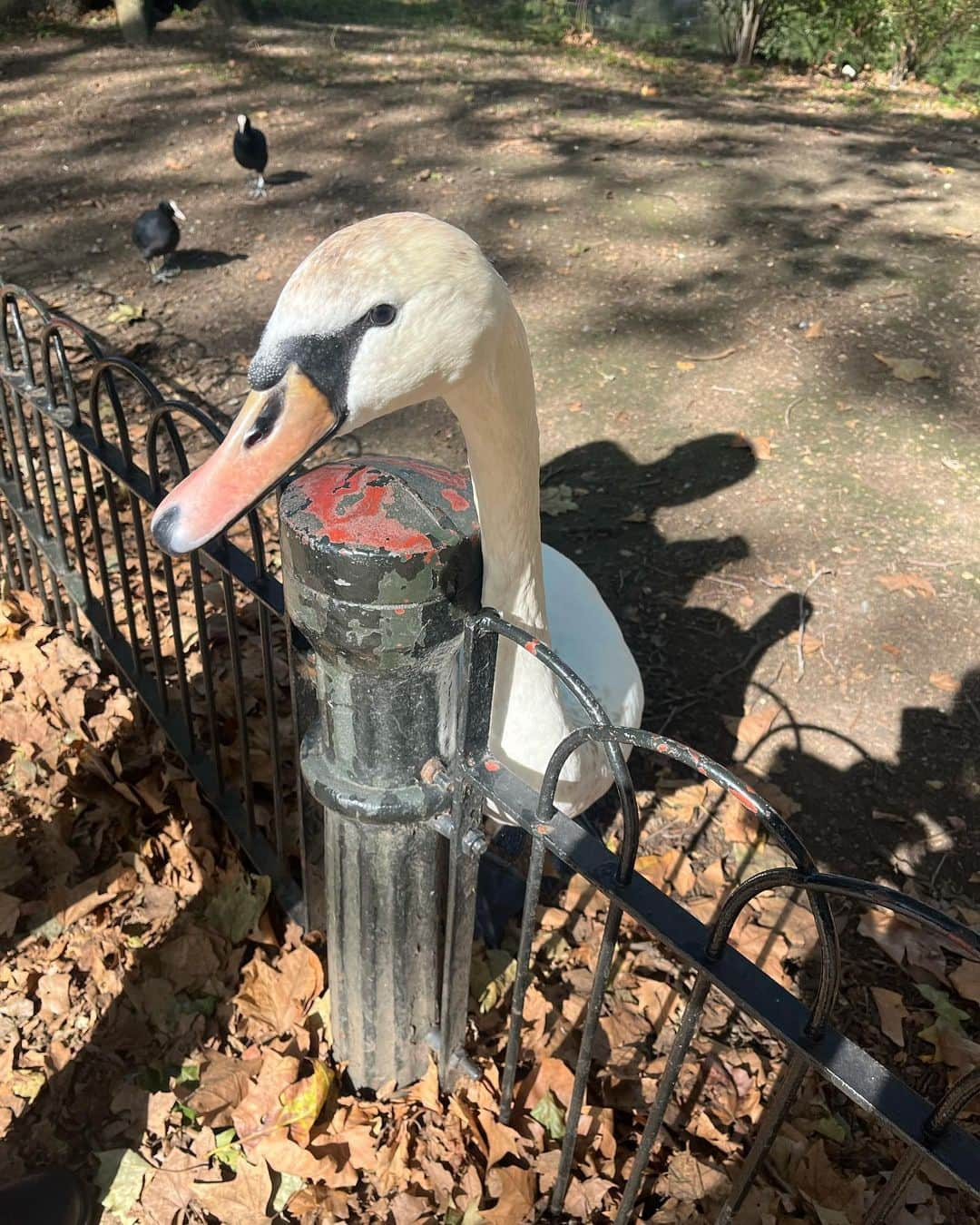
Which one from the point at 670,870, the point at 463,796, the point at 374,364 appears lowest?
the point at 670,870

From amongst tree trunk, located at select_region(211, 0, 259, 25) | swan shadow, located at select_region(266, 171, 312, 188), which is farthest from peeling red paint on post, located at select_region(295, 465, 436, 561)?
tree trunk, located at select_region(211, 0, 259, 25)

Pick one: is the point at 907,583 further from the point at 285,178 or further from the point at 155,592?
the point at 285,178

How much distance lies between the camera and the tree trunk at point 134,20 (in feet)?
36.4

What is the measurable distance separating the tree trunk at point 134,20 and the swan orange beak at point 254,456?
12466 millimetres

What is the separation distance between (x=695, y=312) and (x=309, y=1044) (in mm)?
4797

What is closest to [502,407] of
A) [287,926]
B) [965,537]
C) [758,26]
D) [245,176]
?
[287,926]

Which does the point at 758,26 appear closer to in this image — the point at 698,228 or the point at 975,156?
the point at 975,156

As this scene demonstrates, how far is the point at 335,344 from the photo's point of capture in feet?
4.44

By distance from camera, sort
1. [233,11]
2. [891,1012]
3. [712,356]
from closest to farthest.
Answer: [891,1012], [712,356], [233,11]

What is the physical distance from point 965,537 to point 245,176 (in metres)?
6.41

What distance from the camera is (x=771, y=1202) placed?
6.15 feet

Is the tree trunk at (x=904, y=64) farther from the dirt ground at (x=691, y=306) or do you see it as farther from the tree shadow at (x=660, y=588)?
the tree shadow at (x=660, y=588)

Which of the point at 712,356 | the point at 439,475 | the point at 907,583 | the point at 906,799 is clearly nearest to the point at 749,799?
the point at 439,475

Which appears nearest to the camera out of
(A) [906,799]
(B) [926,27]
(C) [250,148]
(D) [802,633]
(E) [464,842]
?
(E) [464,842]
